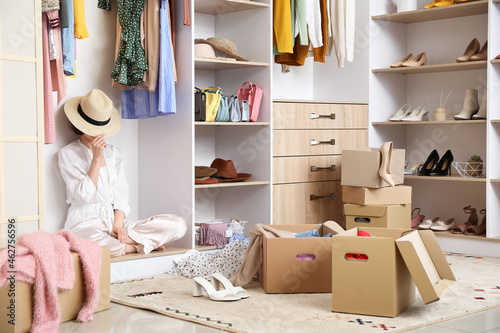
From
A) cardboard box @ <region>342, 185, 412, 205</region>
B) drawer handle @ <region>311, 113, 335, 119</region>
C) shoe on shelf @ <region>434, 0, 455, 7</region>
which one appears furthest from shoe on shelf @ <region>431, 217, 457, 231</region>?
shoe on shelf @ <region>434, 0, 455, 7</region>

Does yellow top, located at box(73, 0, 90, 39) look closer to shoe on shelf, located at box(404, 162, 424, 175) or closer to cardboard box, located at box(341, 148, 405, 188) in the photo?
cardboard box, located at box(341, 148, 405, 188)

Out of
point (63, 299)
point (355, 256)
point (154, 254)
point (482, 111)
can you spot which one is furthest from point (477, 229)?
point (63, 299)

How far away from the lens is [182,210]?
421 centimetres

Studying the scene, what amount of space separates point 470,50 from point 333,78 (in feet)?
3.66

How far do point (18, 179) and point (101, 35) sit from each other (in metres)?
1.41

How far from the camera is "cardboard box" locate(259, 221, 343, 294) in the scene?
11.3ft

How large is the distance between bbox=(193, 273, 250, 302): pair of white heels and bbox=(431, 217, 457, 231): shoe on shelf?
76.9 inches

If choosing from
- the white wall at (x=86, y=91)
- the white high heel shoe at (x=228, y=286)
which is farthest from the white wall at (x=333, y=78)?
the white high heel shoe at (x=228, y=286)

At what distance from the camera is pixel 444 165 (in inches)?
194

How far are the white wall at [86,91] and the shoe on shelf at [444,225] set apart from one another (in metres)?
2.07

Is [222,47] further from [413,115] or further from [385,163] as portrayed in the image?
[413,115]

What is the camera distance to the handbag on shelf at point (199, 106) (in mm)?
4227

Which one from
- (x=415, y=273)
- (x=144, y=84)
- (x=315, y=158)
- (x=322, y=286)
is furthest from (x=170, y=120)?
(x=415, y=273)

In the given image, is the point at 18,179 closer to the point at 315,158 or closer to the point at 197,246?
the point at 197,246
